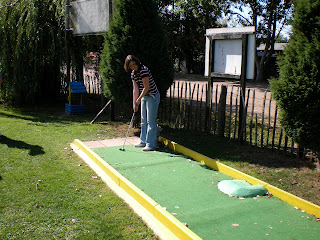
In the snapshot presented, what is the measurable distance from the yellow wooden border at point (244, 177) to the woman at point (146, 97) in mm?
564

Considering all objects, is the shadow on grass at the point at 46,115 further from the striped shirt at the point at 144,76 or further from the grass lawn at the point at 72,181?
the striped shirt at the point at 144,76

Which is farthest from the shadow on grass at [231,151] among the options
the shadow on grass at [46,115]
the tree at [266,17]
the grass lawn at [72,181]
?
the tree at [266,17]

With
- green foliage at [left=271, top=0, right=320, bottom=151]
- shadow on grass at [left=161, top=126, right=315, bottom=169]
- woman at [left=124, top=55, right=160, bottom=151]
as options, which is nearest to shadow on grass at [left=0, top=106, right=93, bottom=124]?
shadow on grass at [left=161, top=126, right=315, bottom=169]

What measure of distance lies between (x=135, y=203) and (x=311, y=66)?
129 inches

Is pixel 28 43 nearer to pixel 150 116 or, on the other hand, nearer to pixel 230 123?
pixel 150 116

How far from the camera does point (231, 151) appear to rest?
7.50 metres

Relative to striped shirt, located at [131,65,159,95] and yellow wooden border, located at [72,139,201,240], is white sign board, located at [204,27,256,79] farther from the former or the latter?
yellow wooden border, located at [72,139,201,240]

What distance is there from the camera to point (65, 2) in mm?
12766

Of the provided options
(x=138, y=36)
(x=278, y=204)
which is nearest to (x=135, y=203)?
(x=278, y=204)

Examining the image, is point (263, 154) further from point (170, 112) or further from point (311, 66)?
point (170, 112)

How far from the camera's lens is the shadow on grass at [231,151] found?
6.68 metres

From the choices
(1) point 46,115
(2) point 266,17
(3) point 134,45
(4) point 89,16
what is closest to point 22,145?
(3) point 134,45

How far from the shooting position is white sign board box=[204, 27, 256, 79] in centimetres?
750

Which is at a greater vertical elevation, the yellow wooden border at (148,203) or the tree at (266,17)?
the tree at (266,17)
